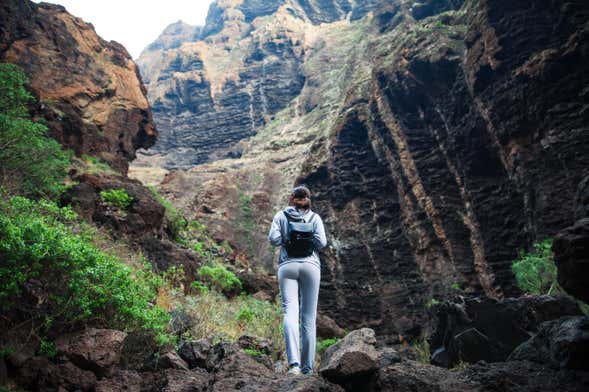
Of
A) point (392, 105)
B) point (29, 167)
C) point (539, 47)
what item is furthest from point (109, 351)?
point (392, 105)

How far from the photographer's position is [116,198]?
9.81 m

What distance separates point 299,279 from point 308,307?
0.28 meters

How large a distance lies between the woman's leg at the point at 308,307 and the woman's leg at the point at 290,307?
0.08 meters

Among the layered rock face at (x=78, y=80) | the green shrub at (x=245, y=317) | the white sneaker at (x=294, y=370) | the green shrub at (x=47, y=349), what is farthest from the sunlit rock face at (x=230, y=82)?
the green shrub at (x=47, y=349)

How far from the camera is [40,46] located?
543 inches

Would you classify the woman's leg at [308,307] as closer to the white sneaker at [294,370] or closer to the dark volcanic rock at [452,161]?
the white sneaker at [294,370]

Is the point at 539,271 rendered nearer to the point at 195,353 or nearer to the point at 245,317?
the point at 245,317

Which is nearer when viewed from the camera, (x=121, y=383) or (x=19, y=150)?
(x=121, y=383)

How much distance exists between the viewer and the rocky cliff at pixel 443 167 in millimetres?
9258

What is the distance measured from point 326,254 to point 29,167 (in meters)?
10.4

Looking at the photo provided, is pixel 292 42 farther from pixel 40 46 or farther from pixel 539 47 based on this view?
pixel 539 47

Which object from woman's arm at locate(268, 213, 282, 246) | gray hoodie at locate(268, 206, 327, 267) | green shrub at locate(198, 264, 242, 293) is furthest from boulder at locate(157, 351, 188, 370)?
green shrub at locate(198, 264, 242, 293)

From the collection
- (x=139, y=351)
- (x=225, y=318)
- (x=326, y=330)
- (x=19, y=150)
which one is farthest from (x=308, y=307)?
(x=19, y=150)

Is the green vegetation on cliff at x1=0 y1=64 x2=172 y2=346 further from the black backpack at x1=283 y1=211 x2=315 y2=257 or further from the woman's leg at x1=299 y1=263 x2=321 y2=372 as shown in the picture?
the black backpack at x1=283 y1=211 x2=315 y2=257
